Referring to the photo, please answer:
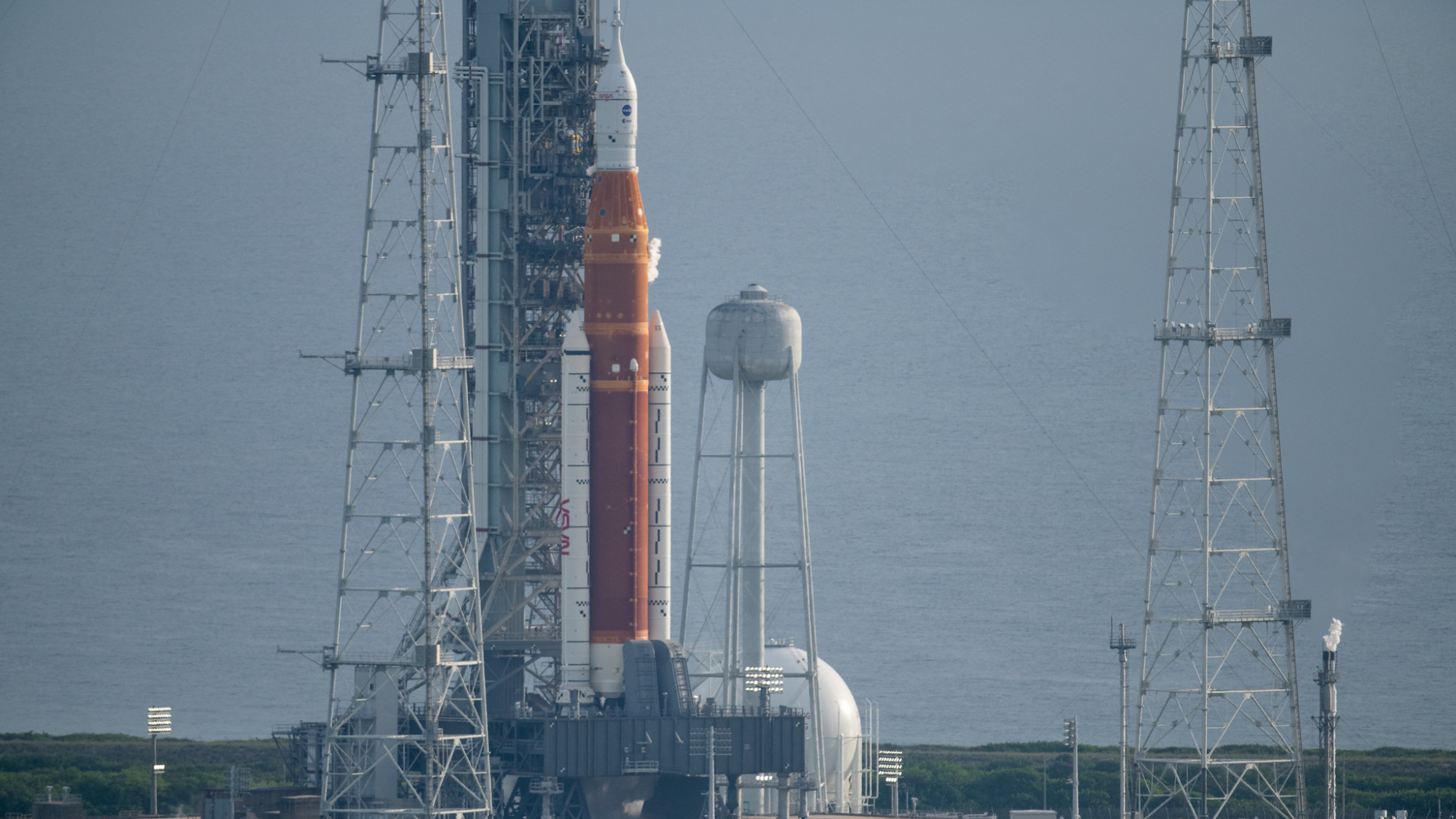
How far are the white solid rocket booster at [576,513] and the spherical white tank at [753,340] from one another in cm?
465

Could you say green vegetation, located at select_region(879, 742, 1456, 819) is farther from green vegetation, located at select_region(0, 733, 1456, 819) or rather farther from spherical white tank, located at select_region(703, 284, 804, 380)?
spherical white tank, located at select_region(703, 284, 804, 380)

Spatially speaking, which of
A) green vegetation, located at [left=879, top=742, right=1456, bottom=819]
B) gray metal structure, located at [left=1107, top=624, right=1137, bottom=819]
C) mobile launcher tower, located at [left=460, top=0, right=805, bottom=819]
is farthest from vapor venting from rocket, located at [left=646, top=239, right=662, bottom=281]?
green vegetation, located at [left=879, top=742, right=1456, bottom=819]

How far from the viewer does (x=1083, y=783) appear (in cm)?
8825

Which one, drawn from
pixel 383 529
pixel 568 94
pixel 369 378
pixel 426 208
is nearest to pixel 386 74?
pixel 426 208

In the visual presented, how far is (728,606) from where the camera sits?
62.0 m

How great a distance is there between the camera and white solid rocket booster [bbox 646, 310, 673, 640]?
192 ft

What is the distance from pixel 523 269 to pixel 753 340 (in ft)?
22.4

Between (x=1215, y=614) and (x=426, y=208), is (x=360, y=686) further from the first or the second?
(x=1215, y=614)

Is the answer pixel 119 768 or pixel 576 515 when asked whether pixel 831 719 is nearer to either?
pixel 576 515

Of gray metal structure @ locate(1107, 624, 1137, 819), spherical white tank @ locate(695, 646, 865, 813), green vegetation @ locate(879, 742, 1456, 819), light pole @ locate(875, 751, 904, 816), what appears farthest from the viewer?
green vegetation @ locate(879, 742, 1456, 819)

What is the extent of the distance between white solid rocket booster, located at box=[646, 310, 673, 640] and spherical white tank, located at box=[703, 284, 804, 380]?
2.44 m

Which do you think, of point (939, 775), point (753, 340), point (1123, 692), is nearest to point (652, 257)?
point (753, 340)

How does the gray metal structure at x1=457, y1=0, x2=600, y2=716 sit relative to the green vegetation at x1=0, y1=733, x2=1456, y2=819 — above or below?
above

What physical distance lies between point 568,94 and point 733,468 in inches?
457
